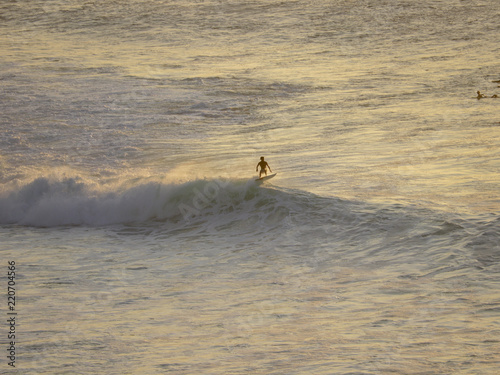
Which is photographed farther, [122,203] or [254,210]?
[122,203]

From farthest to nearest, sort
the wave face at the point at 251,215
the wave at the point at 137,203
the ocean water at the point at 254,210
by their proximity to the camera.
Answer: the wave at the point at 137,203, the wave face at the point at 251,215, the ocean water at the point at 254,210

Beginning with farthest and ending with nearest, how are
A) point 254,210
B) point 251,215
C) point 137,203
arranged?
point 137,203 < point 254,210 < point 251,215

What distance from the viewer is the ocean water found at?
8562mm

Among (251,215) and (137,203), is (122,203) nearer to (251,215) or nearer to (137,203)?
(137,203)

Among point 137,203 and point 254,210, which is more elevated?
point 137,203

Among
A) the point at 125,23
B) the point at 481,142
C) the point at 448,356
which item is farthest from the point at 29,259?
the point at 125,23

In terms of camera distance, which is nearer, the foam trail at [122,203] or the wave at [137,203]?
the wave at [137,203]

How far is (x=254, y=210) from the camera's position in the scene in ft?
49.5

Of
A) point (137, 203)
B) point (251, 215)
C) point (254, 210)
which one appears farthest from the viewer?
point (137, 203)

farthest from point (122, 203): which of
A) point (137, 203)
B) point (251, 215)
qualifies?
point (251, 215)

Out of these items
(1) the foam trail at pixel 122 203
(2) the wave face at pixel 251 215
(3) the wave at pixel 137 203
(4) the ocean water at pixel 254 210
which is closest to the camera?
(4) the ocean water at pixel 254 210

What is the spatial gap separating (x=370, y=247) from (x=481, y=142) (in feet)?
24.6

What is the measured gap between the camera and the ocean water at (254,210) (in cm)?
856

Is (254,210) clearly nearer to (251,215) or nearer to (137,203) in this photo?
(251,215)
